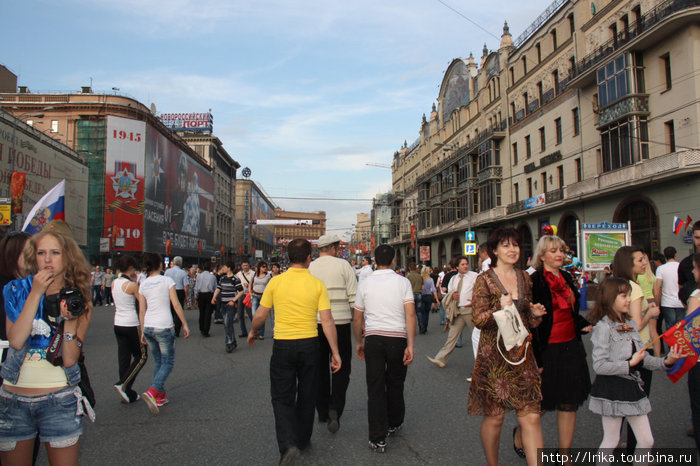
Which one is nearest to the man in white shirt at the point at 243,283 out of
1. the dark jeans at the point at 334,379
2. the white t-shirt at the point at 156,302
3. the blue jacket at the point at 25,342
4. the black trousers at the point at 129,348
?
the black trousers at the point at 129,348

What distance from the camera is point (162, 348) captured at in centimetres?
643

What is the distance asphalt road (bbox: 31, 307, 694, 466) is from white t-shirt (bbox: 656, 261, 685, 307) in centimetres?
130

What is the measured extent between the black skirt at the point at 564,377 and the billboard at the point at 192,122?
86.1m

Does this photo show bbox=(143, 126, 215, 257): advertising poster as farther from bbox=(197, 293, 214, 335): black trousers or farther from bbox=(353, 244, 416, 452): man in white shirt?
bbox=(353, 244, 416, 452): man in white shirt

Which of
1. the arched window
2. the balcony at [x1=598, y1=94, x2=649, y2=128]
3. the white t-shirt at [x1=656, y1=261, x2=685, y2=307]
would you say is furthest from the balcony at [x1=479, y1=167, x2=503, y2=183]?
the white t-shirt at [x1=656, y1=261, x2=685, y2=307]

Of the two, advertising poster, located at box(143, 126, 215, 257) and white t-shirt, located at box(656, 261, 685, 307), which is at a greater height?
advertising poster, located at box(143, 126, 215, 257)

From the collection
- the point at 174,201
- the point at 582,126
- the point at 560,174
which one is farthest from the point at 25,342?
the point at 174,201

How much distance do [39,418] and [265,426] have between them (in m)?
2.85

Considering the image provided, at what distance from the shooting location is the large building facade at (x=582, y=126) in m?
22.0

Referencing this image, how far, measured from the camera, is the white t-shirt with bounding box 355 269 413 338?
4.93m

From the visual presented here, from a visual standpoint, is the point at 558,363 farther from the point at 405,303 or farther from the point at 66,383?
the point at 66,383

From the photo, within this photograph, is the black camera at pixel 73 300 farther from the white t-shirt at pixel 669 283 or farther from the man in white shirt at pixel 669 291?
the white t-shirt at pixel 669 283

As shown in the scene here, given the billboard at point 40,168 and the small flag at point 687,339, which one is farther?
the billboard at point 40,168

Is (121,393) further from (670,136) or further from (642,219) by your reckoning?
(642,219)
